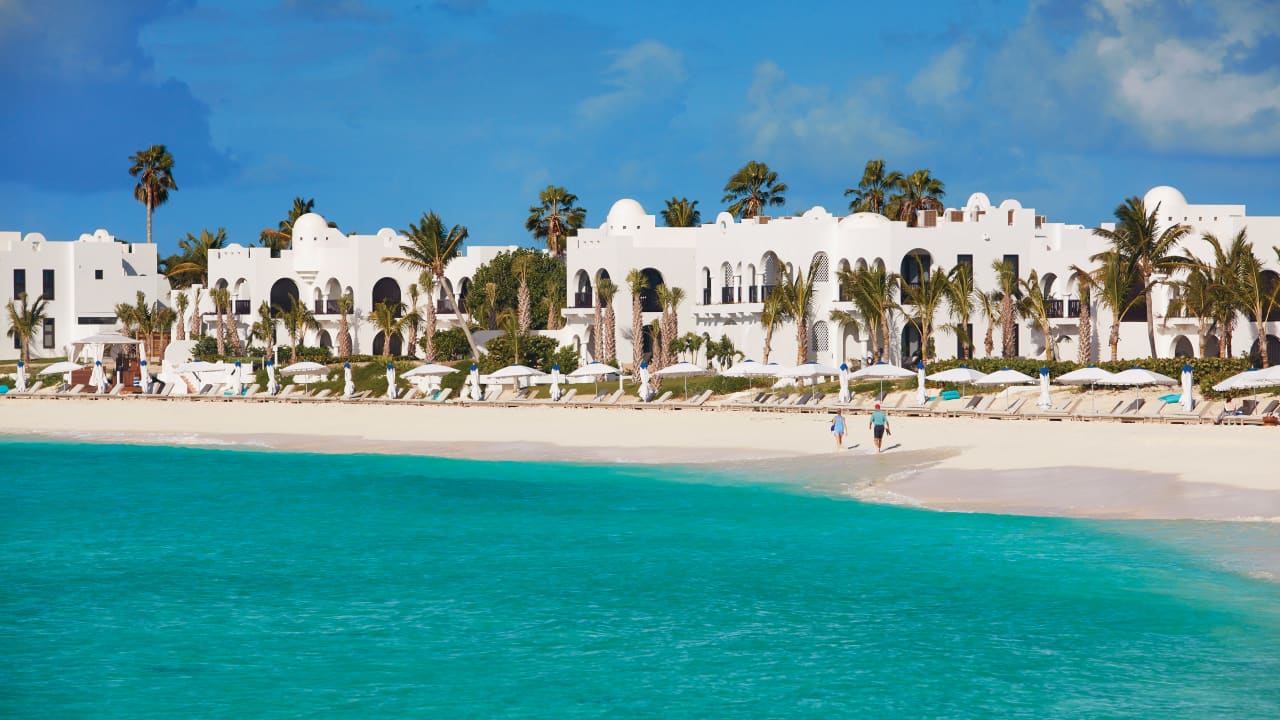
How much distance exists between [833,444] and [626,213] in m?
36.8

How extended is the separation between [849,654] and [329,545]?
10.6m

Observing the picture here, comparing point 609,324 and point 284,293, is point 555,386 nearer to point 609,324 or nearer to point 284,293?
point 609,324

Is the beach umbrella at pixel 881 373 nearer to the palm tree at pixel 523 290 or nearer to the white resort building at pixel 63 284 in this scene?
the palm tree at pixel 523 290

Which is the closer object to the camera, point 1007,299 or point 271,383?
point 1007,299

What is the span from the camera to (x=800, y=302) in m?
58.0

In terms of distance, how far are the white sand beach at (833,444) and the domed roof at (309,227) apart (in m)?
23.1

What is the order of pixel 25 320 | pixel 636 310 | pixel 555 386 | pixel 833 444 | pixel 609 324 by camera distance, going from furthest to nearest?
pixel 25 320 < pixel 609 324 < pixel 636 310 < pixel 555 386 < pixel 833 444

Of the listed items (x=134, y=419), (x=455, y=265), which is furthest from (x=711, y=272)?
(x=134, y=419)

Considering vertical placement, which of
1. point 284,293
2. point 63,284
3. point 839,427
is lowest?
point 839,427

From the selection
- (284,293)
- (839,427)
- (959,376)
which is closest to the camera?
(839,427)

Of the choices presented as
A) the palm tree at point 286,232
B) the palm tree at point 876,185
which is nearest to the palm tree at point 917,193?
the palm tree at point 876,185

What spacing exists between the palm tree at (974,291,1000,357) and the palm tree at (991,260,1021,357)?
0.68 feet

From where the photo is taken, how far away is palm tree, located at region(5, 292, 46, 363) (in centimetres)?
8050

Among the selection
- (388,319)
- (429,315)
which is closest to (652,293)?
(429,315)
